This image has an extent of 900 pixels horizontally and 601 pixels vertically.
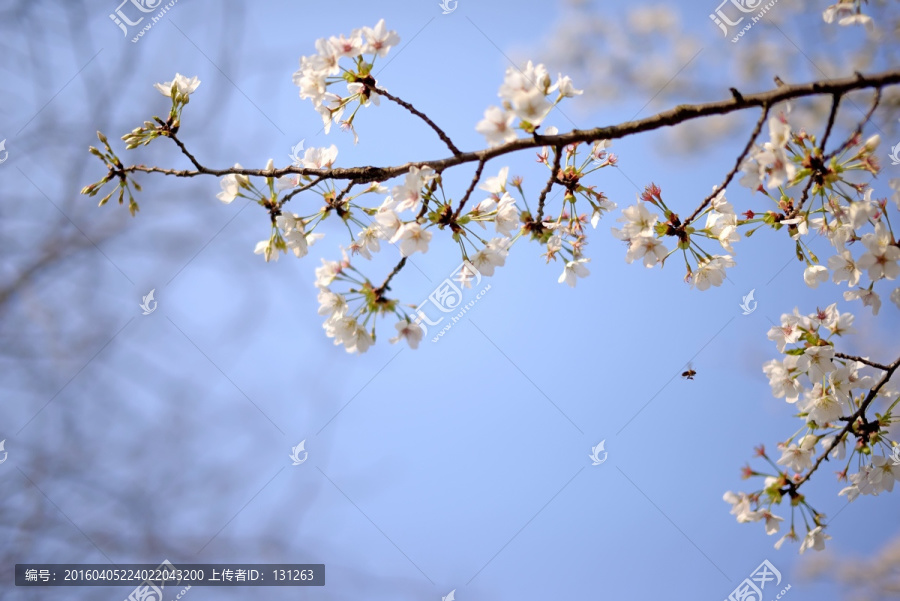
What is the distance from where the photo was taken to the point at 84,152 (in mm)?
4055

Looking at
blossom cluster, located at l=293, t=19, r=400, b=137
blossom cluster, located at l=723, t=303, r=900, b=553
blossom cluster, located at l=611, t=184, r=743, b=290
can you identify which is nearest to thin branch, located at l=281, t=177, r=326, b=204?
blossom cluster, located at l=293, t=19, r=400, b=137

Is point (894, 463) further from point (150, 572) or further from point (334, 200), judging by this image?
point (150, 572)

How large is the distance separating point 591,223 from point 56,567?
435 centimetres

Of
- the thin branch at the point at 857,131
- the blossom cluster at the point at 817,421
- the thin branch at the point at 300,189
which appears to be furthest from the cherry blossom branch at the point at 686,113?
the blossom cluster at the point at 817,421

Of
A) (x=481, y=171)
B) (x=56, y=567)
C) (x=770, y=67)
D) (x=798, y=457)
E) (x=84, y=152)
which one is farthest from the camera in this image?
(x=770, y=67)

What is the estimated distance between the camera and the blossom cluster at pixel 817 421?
4.95 feet

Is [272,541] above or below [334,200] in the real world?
above

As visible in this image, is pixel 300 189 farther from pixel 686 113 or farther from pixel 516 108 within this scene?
pixel 686 113

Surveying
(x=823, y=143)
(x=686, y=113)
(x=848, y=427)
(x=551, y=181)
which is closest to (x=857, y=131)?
(x=823, y=143)

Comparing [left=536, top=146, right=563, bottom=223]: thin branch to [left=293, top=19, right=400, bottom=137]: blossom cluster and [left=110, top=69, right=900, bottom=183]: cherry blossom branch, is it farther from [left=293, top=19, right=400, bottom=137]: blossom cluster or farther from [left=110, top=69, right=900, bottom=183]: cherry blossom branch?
[left=293, top=19, right=400, bottom=137]: blossom cluster

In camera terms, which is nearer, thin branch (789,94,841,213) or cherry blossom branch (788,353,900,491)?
thin branch (789,94,841,213)

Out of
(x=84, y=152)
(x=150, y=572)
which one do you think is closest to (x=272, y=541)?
(x=150, y=572)

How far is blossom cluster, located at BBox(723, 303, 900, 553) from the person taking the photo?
1.51 meters

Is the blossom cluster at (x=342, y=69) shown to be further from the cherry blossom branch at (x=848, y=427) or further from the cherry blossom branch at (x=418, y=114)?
the cherry blossom branch at (x=848, y=427)
